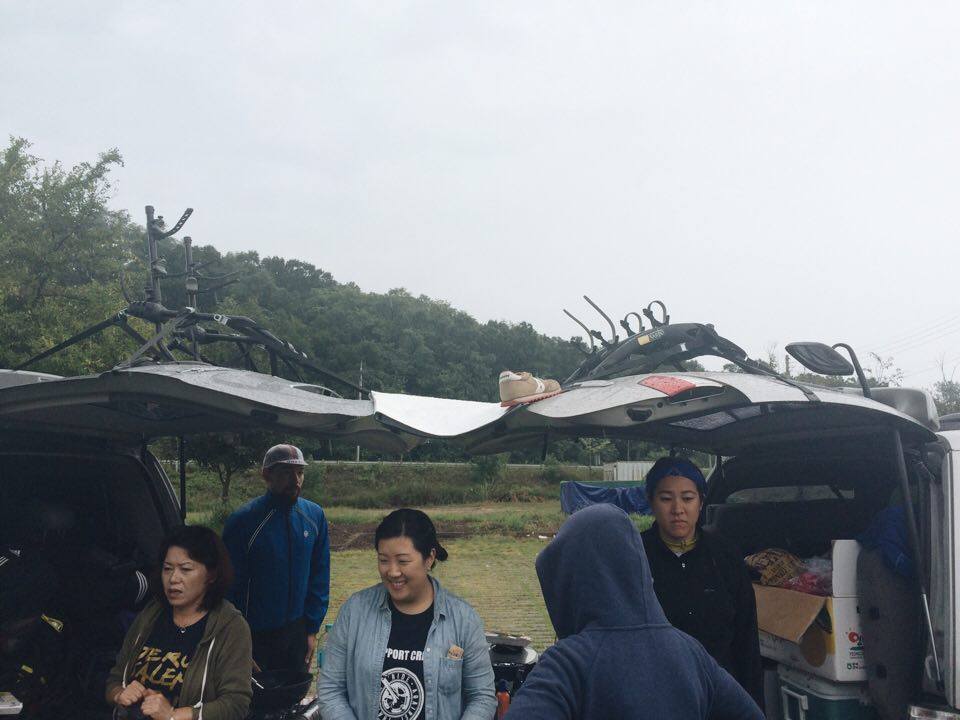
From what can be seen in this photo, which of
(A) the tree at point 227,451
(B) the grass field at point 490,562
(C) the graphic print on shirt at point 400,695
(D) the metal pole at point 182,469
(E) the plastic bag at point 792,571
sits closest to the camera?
(C) the graphic print on shirt at point 400,695

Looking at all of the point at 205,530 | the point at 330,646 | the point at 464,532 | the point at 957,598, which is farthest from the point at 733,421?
the point at 464,532

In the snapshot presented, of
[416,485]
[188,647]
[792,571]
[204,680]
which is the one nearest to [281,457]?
[188,647]

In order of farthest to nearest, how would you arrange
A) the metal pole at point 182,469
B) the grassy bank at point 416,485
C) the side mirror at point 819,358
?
the grassy bank at point 416,485
the metal pole at point 182,469
the side mirror at point 819,358

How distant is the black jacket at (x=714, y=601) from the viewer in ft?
10.4

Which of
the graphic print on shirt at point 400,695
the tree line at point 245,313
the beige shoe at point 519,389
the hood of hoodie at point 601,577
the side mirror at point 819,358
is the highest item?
the tree line at point 245,313

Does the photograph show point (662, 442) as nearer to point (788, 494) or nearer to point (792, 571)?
point (788, 494)

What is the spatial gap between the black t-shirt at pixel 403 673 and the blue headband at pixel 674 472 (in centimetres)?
116

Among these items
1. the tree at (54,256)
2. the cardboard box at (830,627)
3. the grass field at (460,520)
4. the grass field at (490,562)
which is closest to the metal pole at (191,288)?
the cardboard box at (830,627)

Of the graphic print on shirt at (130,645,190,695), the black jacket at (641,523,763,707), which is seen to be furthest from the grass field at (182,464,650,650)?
the graphic print on shirt at (130,645,190,695)

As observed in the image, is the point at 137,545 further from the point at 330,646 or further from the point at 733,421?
the point at 733,421

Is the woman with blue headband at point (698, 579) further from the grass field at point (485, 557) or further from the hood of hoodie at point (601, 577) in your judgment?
the grass field at point (485, 557)

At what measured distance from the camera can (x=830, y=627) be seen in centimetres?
332

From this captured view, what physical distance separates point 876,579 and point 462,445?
70.8 inches

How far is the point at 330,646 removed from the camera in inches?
113
